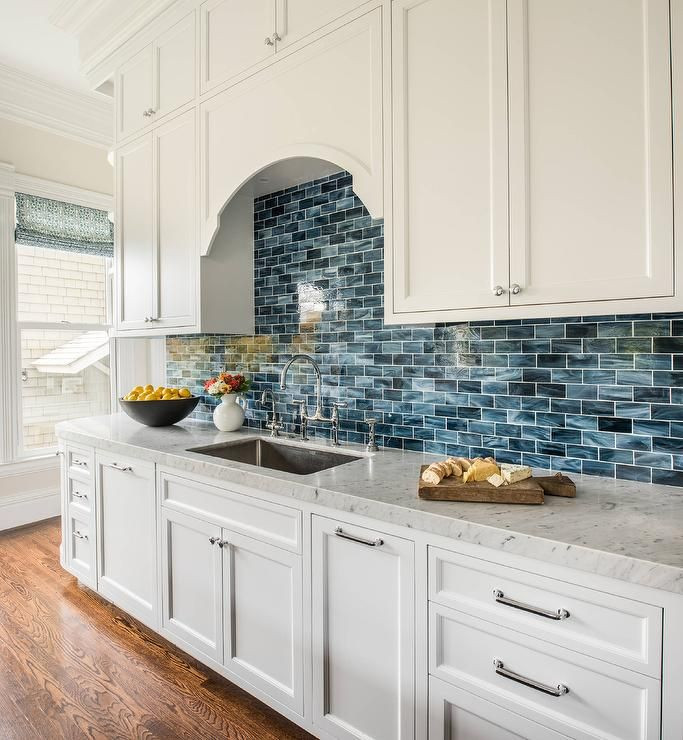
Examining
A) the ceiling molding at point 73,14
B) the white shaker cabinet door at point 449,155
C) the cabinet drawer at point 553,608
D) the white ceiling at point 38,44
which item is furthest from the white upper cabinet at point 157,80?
the cabinet drawer at point 553,608

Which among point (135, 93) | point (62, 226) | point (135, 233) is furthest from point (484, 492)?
point (62, 226)

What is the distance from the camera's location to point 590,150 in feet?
4.37

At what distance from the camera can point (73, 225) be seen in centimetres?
403

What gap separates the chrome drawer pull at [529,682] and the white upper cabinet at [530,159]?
882 mm

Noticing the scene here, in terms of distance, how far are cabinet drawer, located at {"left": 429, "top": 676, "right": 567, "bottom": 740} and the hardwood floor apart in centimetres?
66

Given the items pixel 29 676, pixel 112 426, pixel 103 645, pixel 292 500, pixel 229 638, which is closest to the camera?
pixel 292 500

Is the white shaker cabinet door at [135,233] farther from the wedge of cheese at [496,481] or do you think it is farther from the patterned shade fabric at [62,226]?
the wedge of cheese at [496,481]

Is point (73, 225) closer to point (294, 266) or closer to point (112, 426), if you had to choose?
point (112, 426)

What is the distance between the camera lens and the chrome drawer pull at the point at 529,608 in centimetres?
112

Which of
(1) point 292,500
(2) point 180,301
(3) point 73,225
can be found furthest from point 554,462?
(3) point 73,225

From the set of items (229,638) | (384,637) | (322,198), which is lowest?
(229,638)

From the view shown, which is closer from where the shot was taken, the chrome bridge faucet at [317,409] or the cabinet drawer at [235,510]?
the cabinet drawer at [235,510]

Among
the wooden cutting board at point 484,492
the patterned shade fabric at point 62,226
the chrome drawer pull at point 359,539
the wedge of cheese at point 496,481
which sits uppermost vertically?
the patterned shade fabric at point 62,226

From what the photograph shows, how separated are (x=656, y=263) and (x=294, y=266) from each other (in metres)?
1.65
